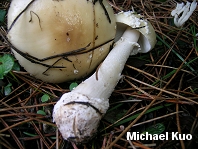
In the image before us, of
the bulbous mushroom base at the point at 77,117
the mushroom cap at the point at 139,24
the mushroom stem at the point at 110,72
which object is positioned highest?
the mushroom cap at the point at 139,24

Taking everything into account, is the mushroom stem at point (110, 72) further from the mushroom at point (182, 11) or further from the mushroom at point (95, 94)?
the mushroom at point (182, 11)

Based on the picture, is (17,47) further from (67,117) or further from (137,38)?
(137,38)

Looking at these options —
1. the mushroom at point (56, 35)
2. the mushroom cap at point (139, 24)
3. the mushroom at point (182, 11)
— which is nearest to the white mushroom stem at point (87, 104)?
the mushroom at point (56, 35)

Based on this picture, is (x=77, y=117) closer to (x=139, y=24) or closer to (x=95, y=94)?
(x=95, y=94)

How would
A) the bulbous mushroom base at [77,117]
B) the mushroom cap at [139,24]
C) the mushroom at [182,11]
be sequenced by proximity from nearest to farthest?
the bulbous mushroom base at [77,117] → the mushroom cap at [139,24] → the mushroom at [182,11]

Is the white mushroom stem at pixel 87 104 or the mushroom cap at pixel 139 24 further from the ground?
the mushroom cap at pixel 139 24

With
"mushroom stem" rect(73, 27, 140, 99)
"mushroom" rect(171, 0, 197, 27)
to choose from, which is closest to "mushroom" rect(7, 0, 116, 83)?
"mushroom stem" rect(73, 27, 140, 99)

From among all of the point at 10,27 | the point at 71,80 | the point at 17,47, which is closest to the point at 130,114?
the point at 71,80

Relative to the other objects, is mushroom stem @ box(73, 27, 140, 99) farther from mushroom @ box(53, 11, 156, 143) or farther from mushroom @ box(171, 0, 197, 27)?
mushroom @ box(171, 0, 197, 27)

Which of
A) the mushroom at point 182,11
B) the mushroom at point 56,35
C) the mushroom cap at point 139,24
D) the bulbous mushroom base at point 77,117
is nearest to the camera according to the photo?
the bulbous mushroom base at point 77,117
